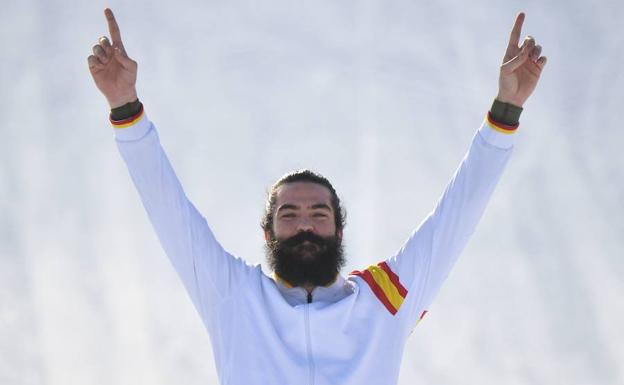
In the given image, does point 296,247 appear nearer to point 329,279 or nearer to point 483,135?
point 329,279

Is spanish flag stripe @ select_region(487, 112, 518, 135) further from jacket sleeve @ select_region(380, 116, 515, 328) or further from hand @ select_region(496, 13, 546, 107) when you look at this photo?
hand @ select_region(496, 13, 546, 107)

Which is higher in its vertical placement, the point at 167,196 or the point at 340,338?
the point at 167,196

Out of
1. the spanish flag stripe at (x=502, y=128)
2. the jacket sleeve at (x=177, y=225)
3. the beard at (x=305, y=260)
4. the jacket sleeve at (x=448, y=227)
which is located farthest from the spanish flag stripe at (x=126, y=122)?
the spanish flag stripe at (x=502, y=128)

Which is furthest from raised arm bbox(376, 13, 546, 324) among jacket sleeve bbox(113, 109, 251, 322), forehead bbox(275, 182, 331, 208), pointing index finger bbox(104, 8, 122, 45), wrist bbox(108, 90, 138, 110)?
pointing index finger bbox(104, 8, 122, 45)

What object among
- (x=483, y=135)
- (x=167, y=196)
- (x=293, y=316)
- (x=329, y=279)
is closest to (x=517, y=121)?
(x=483, y=135)

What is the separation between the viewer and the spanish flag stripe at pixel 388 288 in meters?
6.87

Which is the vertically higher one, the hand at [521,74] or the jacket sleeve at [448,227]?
the hand at [521,74]

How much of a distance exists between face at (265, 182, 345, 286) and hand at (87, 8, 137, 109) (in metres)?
1.75

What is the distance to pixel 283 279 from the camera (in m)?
7.24

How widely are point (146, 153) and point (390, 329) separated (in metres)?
2.62

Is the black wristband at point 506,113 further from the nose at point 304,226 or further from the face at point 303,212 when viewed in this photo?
the nose at point 304,226

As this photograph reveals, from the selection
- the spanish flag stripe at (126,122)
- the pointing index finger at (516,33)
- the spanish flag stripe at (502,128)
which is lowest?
the spanish flag stripe at (126,122)

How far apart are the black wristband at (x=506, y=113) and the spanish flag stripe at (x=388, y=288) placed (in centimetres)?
191

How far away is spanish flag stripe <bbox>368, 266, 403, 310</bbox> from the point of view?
6867 mm
